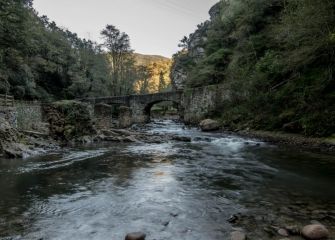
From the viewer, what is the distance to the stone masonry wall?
3438 centimetres

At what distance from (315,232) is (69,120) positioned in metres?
17.1

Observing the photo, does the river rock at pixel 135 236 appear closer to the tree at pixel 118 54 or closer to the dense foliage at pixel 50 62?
the dense foliage at pixel 50 62

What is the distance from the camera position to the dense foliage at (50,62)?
22766mm

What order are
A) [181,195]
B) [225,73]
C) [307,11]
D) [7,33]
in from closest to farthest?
[181,195] < [307,11] < [7,33] < [225,73]

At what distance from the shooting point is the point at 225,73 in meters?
37.5

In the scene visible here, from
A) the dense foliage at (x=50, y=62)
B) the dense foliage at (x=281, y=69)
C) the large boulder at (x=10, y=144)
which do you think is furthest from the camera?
the dense foliage at (x=50, y=62)

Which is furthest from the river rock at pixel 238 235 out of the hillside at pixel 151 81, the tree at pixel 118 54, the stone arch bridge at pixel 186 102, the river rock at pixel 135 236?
the hillside at pixel 151 81

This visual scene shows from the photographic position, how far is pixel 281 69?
77.8ft

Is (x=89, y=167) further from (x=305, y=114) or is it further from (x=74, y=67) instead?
(x=74, y=67)

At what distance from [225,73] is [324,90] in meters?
19.1

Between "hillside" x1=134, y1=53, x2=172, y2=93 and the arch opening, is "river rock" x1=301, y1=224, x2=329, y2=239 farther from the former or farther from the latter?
the arch opening

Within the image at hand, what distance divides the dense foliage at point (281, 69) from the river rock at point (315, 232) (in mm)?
11538

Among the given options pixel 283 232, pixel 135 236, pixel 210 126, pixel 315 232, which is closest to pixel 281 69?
pixel 210 126

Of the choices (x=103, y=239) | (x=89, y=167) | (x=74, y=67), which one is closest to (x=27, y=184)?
(x=89, y=167)
